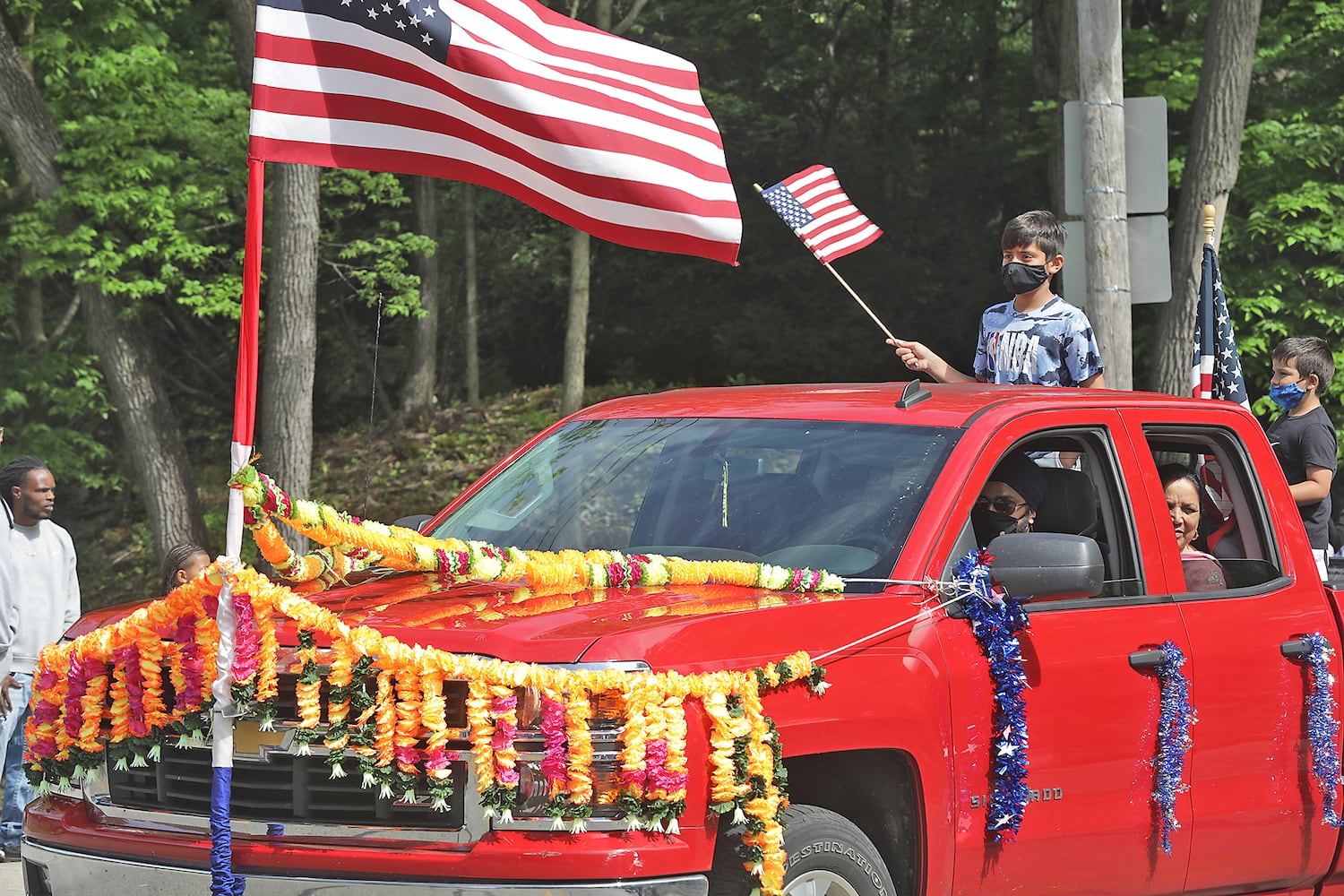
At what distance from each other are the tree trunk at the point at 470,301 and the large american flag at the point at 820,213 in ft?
62.0

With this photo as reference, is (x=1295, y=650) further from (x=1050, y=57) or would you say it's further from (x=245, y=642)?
(x=1050, y=57)

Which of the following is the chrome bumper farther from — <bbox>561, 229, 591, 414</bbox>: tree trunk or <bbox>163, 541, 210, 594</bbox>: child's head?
<bbox>561, 229, 591, 414</bbox>: tree trunk

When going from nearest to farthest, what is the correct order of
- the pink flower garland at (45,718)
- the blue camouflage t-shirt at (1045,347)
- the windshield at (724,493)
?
the pink flower garland at (45,718) < the windshield at (724,493) < the blue camouflage t-shirt at (1045,347)

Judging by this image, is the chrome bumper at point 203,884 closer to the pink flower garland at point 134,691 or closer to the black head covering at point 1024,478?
the pink flower garland at point 134,691

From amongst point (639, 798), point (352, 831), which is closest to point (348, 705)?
point (352, 831)

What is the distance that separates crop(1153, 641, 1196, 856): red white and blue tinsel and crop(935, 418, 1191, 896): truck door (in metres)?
0.03

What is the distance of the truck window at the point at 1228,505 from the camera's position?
603 centimetres

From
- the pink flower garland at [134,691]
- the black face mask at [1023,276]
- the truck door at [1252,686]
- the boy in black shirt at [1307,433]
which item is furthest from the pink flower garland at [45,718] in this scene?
the boy in black shirt at [1307,433]

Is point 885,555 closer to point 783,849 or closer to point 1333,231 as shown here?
point 783,849

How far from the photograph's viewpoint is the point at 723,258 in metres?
5.33

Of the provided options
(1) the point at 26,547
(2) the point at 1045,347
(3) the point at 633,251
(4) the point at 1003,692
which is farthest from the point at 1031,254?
(3) the point at 633,251

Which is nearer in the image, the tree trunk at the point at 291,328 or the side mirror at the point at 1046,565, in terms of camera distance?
the side mirror at the point at 1046,565

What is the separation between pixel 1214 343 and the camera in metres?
9.31

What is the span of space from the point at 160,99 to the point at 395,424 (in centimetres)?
973
